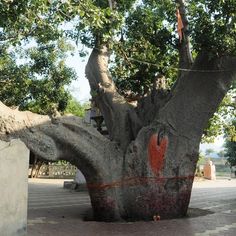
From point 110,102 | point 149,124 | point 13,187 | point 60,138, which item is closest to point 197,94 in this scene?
point 149,124

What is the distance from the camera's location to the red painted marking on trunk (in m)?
11.6

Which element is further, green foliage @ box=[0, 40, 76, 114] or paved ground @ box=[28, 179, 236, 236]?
green foliage @ box=[0, 40, 76, 114]

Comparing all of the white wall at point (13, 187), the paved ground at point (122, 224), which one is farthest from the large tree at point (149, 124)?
the white wall at point (13, 187)

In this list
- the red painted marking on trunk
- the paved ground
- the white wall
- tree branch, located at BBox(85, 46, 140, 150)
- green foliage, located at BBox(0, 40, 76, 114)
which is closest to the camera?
the white wall

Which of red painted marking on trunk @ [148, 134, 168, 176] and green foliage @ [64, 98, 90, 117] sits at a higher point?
green foliage @ [64, 98, 90, 117]

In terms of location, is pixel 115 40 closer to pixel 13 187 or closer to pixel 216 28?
pixel 216 28

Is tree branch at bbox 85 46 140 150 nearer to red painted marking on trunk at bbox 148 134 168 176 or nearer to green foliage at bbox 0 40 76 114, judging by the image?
red painted marking on trunk at bbox 148 134 168 176

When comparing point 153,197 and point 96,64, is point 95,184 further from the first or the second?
point 96,64

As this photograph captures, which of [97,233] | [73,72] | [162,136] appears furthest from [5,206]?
[73,72]

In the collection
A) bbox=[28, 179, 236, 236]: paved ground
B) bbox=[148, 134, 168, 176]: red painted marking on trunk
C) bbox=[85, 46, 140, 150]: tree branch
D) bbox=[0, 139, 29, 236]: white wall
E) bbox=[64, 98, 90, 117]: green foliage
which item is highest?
bbox=[64, 98, 90, 117]: green foliage

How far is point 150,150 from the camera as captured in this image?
11594 mm

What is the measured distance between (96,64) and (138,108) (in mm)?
1700

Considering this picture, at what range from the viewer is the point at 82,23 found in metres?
9.35

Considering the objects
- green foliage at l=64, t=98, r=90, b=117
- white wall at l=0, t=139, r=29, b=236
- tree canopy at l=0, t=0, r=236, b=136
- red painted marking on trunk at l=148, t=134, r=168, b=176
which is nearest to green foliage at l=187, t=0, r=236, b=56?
tree canopy at l=0, t=0, r=236, b=136
